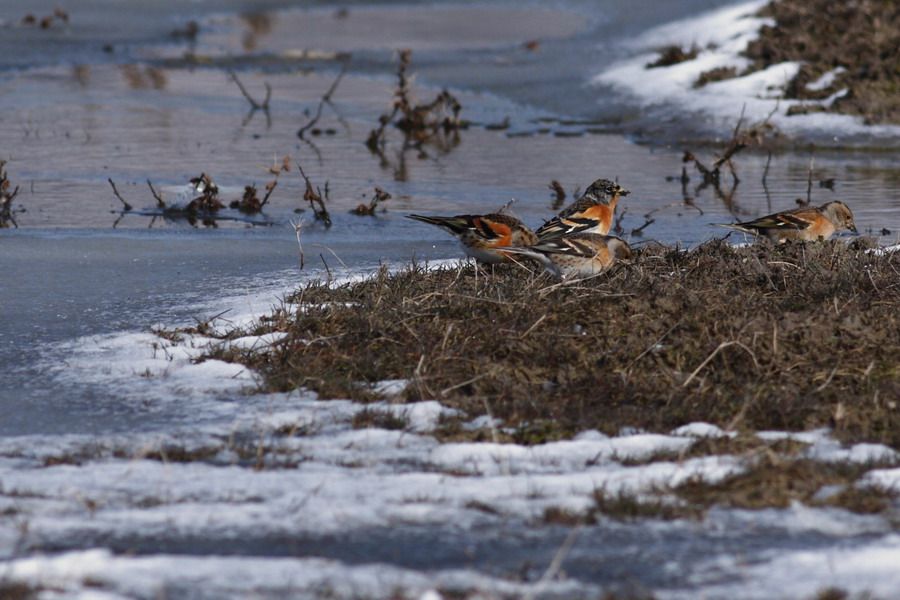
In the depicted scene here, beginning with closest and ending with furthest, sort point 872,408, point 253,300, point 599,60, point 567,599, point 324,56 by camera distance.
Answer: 1. point 567,599
2. point 872,408
3. point 253,300
4. point 599,60
5. point 324,56

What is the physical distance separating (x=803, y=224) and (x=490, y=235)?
8.41 feet

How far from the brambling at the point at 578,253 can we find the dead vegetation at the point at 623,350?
251 mm

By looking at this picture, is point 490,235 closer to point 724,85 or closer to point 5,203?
point 5,203

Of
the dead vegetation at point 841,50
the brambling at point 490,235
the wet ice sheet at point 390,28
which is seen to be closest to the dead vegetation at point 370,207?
the brambling at point 490,235

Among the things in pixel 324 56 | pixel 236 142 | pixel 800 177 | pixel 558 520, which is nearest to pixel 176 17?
pixel 324 56

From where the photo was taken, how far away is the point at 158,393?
21.2 feet

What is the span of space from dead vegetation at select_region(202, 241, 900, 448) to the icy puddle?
0.20 meters

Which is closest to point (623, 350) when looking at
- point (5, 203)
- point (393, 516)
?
point (393, 516)

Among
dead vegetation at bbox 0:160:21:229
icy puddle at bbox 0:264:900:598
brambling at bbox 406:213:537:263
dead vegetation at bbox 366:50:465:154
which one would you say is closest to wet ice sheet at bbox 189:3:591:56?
dead vegetation at bbox 366:50:465:154

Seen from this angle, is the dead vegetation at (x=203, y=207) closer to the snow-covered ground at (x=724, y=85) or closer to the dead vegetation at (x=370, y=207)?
the dead vegetation at (x=370, y=207)

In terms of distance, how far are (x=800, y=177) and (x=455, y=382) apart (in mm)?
8102

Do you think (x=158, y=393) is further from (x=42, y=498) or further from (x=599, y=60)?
(x=599, y=60)

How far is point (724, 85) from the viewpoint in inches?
687

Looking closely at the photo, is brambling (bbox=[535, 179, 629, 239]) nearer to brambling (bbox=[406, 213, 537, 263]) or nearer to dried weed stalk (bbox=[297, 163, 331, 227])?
brambling (bbox=[406, 213, 537, 263])
